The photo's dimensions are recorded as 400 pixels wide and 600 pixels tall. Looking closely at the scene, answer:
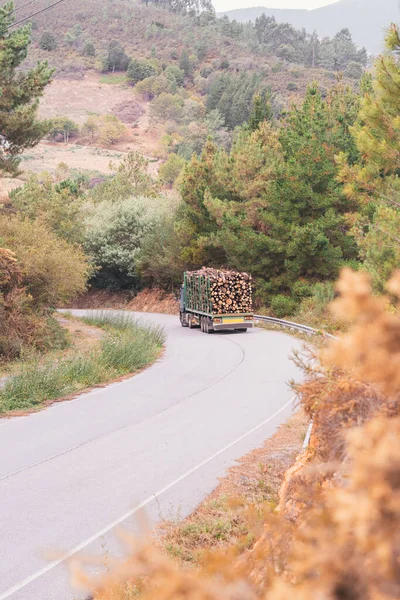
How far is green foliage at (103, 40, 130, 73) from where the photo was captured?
16862cm

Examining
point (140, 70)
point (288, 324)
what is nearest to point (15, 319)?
point (288, 324)

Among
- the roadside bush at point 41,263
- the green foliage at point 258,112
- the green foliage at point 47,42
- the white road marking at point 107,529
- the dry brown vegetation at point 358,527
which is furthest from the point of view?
the green foliage at point 47,42

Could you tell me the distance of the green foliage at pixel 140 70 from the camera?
161 metres

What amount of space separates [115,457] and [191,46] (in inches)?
6742

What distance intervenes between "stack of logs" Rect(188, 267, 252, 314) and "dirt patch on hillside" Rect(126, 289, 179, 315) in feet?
48.1

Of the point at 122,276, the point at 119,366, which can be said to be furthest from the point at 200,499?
the point at 122,276

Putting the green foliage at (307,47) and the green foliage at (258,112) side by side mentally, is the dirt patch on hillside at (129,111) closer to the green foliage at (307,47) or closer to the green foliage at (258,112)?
the green foliage at (307,47)

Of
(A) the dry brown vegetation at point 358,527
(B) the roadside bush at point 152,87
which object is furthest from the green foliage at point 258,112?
(B) the roadside bush at point 152,87

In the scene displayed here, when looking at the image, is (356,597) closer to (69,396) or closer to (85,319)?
(69,396)

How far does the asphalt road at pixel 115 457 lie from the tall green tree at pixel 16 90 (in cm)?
1253

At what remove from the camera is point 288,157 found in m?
38.8

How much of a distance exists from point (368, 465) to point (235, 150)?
44564mm

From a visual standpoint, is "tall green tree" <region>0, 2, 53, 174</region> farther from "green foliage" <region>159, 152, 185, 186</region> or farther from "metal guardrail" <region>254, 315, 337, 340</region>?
"green foliage" <region>159, 152, 185, 186</region>

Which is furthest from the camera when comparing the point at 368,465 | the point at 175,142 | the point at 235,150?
the point at 175,142
